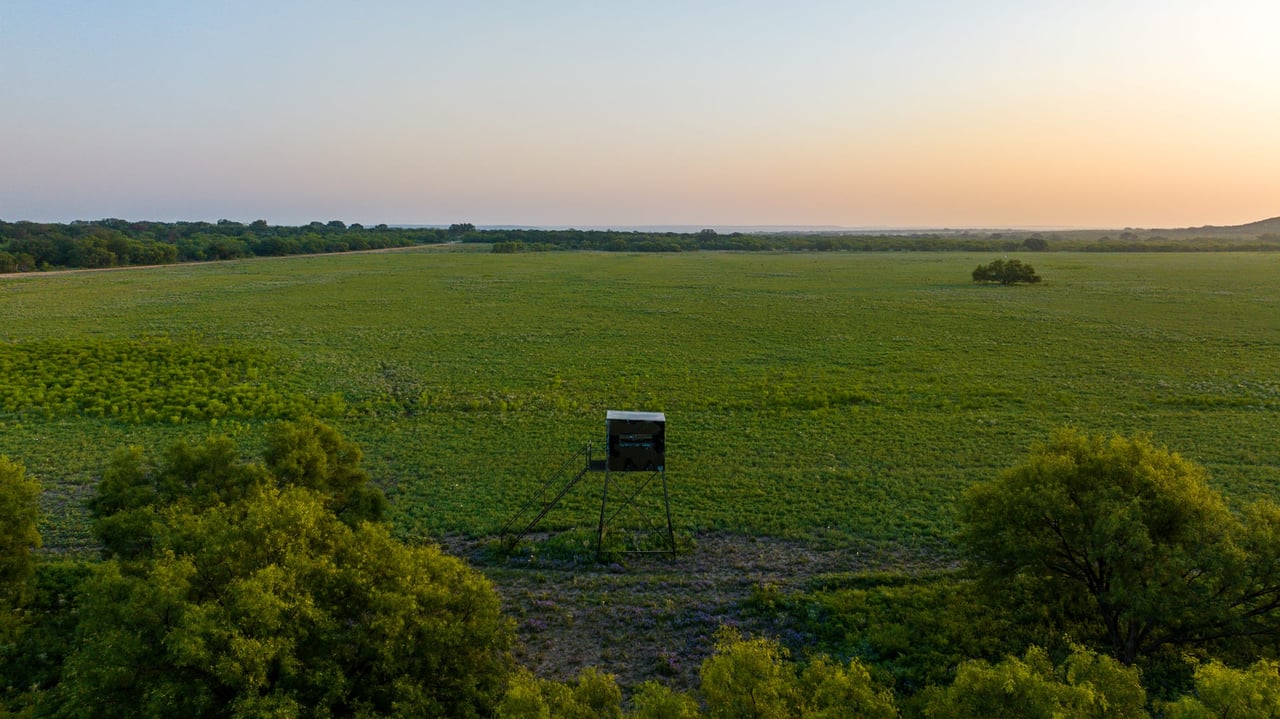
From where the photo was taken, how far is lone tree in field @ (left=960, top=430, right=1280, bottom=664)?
10438 mm

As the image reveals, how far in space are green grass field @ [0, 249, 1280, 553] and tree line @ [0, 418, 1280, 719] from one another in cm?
455

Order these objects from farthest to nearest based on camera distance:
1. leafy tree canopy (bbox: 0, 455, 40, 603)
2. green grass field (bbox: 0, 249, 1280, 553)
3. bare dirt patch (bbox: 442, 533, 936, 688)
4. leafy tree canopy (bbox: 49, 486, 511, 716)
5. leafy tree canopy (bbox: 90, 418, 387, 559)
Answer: green grass field (bbox: 0, 249, 1280, 553) → bare dirt patch (bbox: 442, 533, 936, 688) → leafy tree canopy (bbox: 90, 418, 387, 559) → leafy tree canopy (bbox: 0, 455, 40, 603) → leafy tree canopy (bbox: 49, 486, 511, 716)

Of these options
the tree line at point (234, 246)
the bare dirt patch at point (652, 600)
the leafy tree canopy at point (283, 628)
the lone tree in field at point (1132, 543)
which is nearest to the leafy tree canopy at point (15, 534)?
the leafy tree canopy at point (283, 628)

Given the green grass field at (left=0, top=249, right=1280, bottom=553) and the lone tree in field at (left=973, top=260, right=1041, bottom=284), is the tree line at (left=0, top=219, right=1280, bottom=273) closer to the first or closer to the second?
the green grass field at (left=0, top=249, right=1280, bottom=553)

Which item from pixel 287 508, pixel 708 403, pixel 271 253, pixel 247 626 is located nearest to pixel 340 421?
pixel 708 403

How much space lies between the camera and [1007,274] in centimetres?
8269

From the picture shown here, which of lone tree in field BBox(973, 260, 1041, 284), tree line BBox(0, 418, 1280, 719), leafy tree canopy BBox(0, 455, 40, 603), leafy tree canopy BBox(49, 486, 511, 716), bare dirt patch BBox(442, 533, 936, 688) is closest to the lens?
tree line BBox(0, 418, 1280, 719)

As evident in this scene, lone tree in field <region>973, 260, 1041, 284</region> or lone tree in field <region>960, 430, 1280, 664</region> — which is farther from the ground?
lone tree in field <region>973, 260, 1041, 284</region>

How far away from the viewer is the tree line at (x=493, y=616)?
778 cm

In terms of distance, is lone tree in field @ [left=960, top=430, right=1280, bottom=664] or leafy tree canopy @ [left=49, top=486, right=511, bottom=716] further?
lone tree in field @ [left=960, top=430, right=1280, bottom=664]

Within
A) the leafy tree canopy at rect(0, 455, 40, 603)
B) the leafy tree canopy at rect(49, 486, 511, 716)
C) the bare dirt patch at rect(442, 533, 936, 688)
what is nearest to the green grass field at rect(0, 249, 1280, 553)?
the bare dirt patch at rect(442, 533, 936, 688)

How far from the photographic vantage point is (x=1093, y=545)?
36.6 ft

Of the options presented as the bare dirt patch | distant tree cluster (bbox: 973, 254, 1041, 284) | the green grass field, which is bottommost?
the bare dirt patch

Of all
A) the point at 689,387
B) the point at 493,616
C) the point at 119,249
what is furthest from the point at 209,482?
the point at 119,249
